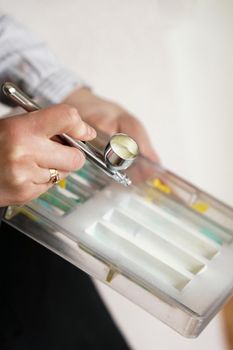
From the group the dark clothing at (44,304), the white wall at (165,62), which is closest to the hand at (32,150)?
the dark clothing at (44,304)

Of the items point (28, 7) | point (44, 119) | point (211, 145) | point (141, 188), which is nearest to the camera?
point (44, 119)

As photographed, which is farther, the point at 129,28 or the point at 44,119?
the point at 129,28

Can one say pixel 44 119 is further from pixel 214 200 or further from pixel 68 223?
pixel 214 200

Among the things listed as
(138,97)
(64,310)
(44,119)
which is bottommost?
(64,310)

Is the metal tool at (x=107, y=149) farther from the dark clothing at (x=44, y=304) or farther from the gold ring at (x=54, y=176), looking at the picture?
the dark clothing at (x=44, y=304)

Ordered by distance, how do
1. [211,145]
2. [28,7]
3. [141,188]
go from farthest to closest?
[28,7]
[211,145]
[141,188]

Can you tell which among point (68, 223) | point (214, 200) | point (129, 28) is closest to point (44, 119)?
point (68, 223)

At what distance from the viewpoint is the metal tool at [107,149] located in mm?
438

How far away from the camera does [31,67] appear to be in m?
0.70

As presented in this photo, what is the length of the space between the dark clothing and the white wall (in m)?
0.31

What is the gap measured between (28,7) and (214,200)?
59 centimetres

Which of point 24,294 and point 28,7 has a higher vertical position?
point 28,7

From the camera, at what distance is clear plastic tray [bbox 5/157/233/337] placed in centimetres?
45

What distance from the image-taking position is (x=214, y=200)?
1.87 ft
